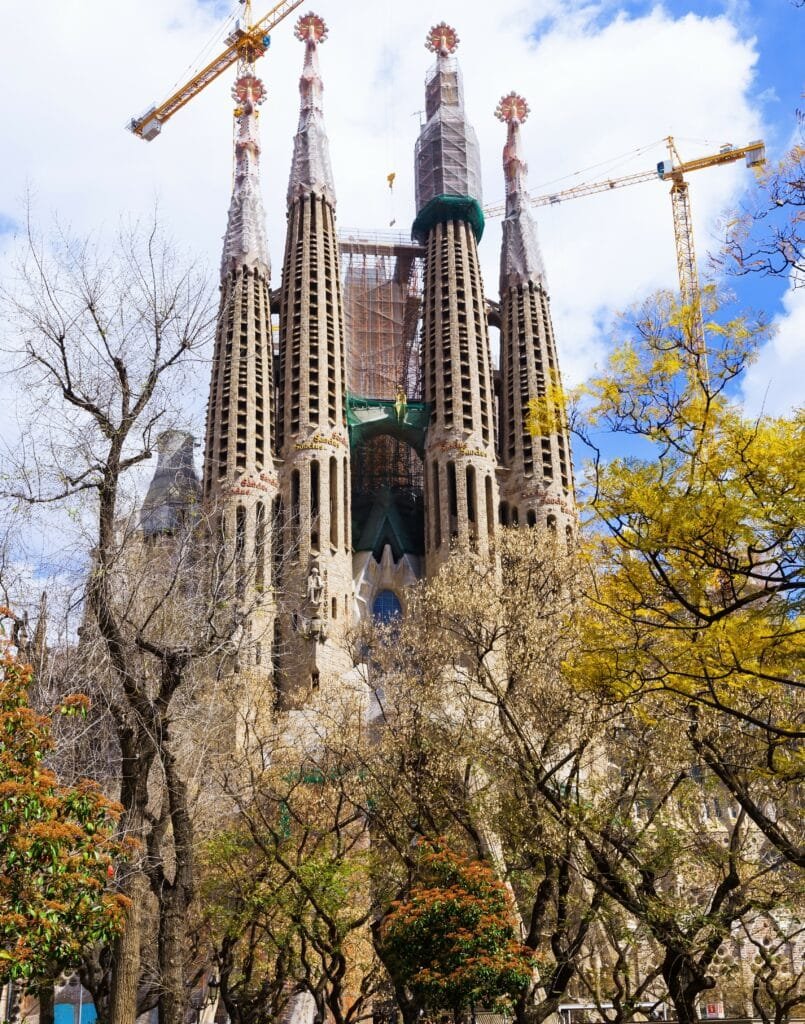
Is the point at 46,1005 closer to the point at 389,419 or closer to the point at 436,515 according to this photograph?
the point at 436,515

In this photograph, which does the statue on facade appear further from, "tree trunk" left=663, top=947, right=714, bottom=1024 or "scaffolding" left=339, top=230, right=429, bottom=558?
"tree trunk" left=663, top=947, right=714, bottom=1024

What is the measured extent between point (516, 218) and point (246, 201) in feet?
44.2

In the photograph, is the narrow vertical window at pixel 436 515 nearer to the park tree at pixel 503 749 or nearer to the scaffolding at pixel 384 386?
the scaffolding at pixel 384 386

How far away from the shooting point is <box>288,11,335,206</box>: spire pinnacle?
2190 inches

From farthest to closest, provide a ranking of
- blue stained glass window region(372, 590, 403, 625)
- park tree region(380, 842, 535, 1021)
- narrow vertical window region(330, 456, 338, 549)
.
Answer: blue stained glass window region(372, 590, 403, 625) → narrow vertical window region(330, 456, 338, 549) → park tree region(380, 842, 535, 1021)

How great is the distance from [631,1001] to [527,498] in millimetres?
37040

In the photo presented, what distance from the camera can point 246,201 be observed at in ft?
182

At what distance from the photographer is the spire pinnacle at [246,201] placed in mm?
54094

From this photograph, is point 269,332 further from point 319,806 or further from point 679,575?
point 679,575

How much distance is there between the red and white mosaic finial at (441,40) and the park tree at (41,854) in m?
55.1

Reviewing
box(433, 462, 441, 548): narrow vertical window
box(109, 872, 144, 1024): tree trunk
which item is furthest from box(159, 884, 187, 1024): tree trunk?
box(433, 462, 441, 548): narrow vertical window

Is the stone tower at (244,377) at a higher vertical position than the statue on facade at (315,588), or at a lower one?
higher

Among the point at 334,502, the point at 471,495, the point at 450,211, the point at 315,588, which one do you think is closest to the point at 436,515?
the point at 471,495

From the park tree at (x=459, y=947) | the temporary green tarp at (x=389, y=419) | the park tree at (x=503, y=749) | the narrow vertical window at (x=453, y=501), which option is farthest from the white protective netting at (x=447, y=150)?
the park tree at (x=459, y=947)
